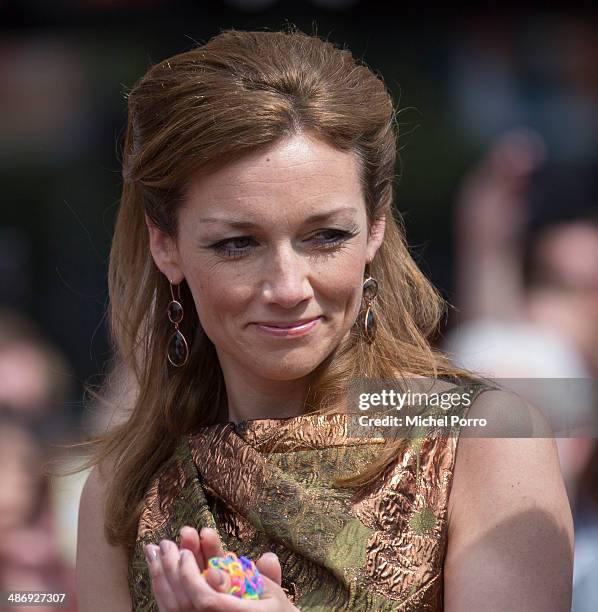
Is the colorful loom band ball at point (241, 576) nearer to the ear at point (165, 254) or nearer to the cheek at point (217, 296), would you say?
the cheek at point (217, 296)

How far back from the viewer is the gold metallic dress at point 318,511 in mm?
2139

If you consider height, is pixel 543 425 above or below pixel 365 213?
below

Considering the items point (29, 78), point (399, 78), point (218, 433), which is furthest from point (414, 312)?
point (29, 78)

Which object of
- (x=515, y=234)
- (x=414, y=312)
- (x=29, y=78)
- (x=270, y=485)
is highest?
(x=29, y=78)

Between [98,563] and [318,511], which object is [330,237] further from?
[98,563]

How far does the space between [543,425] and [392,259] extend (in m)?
0.52

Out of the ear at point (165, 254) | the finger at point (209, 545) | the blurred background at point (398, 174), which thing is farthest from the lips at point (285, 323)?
the blurred background at point (398, 174)

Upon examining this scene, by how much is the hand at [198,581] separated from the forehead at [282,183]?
632 millimetres

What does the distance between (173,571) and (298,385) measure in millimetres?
Answer: 642

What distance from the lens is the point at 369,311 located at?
8.05ft

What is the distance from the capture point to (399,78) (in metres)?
4.68

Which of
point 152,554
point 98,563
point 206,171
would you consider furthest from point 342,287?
point 98,563

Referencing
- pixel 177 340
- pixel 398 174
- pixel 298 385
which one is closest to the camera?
pixel 298 385

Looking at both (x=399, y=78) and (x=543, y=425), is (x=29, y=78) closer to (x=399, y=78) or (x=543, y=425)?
(x=399, y=78)
